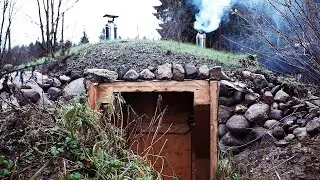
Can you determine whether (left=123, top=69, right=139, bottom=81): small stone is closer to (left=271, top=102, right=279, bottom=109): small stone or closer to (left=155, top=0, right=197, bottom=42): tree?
(left=271, top=102, right=279, bottom=109): small stone

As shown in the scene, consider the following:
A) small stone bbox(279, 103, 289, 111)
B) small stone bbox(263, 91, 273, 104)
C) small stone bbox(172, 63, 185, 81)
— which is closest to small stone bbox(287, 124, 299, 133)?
small stone bbox(279, 103, 289, 111)

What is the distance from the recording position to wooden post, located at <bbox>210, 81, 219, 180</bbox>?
4.51 meters

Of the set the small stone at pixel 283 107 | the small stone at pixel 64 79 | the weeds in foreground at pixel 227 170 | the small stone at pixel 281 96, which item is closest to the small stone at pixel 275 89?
the small stone at pixel 281 96

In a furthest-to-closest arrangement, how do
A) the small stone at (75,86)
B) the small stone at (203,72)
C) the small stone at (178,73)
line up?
the small stone at (75,86)
the small stone at (203,72)
the small stone at (178,73)

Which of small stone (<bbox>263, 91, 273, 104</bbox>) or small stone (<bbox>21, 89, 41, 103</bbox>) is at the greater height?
small stone (<bbox>21, 89, 41, 103</bbox>)

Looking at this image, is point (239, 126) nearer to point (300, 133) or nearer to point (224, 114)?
point (224, 114)

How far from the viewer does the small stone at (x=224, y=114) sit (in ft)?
21.7

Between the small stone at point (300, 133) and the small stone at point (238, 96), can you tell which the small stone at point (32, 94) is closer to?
the small stone at point (238, 96)

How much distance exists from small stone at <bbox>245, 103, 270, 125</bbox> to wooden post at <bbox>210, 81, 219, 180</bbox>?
183cm

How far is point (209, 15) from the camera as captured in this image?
35.0ft

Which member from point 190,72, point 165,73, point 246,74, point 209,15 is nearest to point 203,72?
point 190,72

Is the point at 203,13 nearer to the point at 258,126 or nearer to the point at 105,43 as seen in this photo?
the point at 105,43

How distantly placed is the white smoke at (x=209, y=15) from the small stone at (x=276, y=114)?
166 inches

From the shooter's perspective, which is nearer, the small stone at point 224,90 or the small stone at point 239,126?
the small stone at point 239,126
